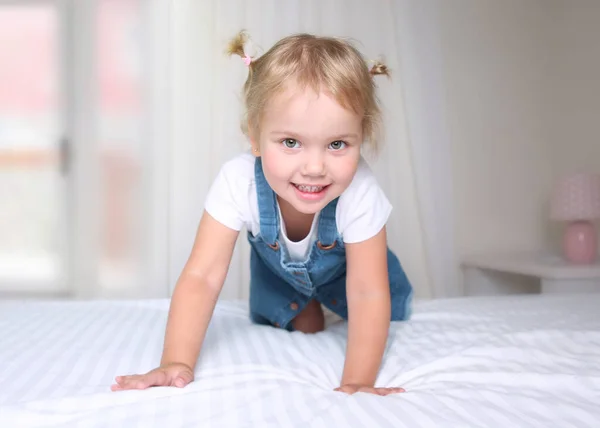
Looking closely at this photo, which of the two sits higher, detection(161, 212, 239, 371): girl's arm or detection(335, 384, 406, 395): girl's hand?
detection(161, 212, 239, 371): girl's arm

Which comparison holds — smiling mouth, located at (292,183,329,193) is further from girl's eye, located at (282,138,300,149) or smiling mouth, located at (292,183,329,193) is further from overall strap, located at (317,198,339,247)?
overall strap, located at (317,198,339,247)

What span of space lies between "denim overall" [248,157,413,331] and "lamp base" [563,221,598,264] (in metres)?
0.98

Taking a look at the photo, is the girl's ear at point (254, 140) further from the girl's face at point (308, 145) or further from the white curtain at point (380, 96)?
Answer: the white curtain at point (380, 96)

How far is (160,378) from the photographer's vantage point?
96 cm

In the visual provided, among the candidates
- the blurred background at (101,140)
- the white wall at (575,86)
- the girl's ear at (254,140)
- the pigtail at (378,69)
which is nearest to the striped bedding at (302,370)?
the girl's ear at (254,140)

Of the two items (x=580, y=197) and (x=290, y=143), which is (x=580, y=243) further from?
(x=290, y=143)

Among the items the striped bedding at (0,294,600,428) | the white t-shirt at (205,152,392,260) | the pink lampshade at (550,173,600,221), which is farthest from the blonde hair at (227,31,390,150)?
the pink lampshade at (550,173,600,221)

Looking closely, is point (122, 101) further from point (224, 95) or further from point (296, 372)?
point (296, 372)

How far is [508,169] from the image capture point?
2.94 meters

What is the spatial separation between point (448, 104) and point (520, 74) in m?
0.37

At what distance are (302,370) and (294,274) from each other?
0.32 metres

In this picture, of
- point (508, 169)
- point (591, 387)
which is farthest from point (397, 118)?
point (591, 387)

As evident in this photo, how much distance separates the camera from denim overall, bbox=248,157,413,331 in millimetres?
1285

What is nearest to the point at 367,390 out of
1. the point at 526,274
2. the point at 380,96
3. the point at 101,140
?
the point at 526,274
